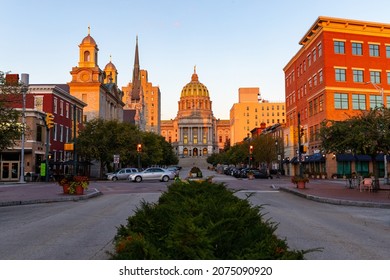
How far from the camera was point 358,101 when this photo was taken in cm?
5491

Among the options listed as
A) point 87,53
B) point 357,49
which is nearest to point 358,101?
point 357,49

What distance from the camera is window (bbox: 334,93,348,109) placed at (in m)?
54.4

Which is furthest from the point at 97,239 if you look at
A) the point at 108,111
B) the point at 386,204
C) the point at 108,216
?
the point at 108,111

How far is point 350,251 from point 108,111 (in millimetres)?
83924

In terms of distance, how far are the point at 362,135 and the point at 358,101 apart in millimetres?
30863

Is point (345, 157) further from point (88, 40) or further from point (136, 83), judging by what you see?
point (136, 83)

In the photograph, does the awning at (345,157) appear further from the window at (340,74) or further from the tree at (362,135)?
the tree at (362,135)

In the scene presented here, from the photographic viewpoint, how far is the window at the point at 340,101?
54438 millimetres

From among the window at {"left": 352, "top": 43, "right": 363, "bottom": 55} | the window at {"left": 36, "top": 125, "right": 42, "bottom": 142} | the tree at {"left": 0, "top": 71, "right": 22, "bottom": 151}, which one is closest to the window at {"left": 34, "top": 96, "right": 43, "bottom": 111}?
the window at {"left": 36, "top": 125, "right": 42, "bottom": 142}

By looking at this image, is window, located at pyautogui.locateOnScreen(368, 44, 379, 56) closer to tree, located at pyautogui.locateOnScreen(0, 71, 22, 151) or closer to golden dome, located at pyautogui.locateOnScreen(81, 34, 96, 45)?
tree, located at pyautogui.locateOnScreen(0, 71, 22, 151)

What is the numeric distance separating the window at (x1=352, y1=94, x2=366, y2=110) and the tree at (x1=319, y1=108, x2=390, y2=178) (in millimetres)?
27734

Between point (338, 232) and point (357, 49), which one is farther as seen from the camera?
point (357, 49)

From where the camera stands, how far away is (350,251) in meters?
8.42

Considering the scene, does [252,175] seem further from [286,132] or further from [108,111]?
[108,111]
